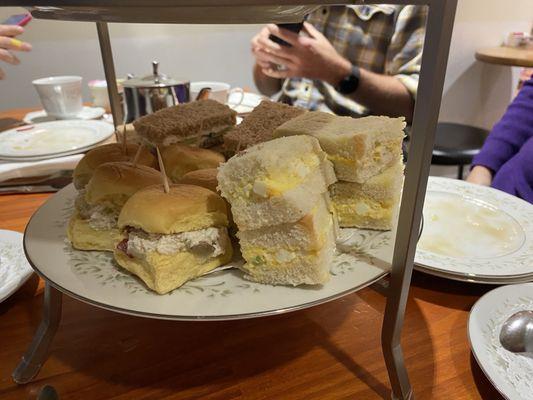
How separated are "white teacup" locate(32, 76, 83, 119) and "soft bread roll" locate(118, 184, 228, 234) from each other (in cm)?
114

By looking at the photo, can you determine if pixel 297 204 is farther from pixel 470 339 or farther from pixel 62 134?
pixel 62 134

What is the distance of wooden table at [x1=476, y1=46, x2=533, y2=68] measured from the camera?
7.98 ft

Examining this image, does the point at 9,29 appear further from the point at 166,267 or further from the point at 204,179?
the point at 166,267

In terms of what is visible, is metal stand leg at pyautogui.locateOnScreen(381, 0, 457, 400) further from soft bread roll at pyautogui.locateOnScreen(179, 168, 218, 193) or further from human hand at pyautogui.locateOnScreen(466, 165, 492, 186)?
human hand at pyautogui.locateOnScreen(466, 165, 492, 186)

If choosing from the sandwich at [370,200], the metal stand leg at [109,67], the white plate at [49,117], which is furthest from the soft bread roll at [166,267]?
the white plate at [49,117]

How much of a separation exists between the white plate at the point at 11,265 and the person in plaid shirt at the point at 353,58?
1.20 m

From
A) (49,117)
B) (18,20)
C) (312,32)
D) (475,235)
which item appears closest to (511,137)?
(475,235)

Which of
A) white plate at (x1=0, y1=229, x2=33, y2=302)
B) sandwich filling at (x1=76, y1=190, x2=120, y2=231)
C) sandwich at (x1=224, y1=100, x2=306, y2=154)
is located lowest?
white plate at (x1=0, y1=229, x2=33, y2=302)

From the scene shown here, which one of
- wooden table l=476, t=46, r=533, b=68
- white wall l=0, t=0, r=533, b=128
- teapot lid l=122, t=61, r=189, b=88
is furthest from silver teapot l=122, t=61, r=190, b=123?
wooden table l=476, t=46, r=533, b=68

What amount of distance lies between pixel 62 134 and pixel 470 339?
4.28ft

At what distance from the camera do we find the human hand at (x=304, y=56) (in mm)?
1629

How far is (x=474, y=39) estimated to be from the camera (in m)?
3.01

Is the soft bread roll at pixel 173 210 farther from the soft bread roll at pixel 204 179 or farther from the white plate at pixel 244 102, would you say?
the white plate at pixel 244 102

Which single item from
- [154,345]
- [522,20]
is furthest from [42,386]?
[522,20]
